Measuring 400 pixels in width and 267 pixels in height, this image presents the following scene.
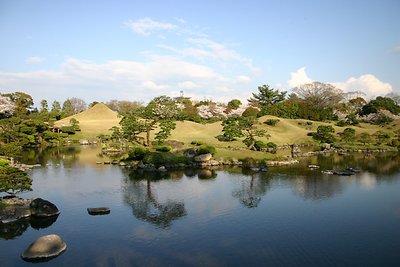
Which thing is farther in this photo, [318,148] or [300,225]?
[318,148]

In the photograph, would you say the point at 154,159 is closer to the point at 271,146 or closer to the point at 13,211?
the point at 13,211

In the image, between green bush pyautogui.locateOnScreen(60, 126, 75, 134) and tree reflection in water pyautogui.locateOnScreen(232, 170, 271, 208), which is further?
green bush pyautogui.locateOnScreen(60, 126, 75, 134)

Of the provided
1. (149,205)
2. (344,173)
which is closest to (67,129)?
(149,205)

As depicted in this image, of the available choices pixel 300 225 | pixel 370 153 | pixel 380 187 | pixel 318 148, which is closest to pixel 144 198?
pixel 300 225

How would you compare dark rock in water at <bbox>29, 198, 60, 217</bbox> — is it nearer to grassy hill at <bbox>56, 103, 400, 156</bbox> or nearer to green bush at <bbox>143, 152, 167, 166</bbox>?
green bush at <bbox>143, 152, 167, 166</bbox>

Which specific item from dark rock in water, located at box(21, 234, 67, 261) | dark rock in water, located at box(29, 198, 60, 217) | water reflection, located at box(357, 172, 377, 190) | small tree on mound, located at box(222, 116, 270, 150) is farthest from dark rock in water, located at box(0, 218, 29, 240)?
small tree on mound, located at box(222, 116, 270, 150)

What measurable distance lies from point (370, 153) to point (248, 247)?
4408 cm

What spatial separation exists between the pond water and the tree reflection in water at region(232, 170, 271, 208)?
3.5 inches

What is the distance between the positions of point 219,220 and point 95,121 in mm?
70908

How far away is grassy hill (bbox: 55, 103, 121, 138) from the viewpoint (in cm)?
7340

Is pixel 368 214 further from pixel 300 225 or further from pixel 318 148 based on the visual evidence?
pixel 318 148

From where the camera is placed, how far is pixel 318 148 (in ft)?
184

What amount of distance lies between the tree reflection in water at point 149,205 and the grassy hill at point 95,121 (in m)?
44.2

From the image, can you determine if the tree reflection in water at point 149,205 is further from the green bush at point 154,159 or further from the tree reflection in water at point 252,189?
the green bush at point 154,159
